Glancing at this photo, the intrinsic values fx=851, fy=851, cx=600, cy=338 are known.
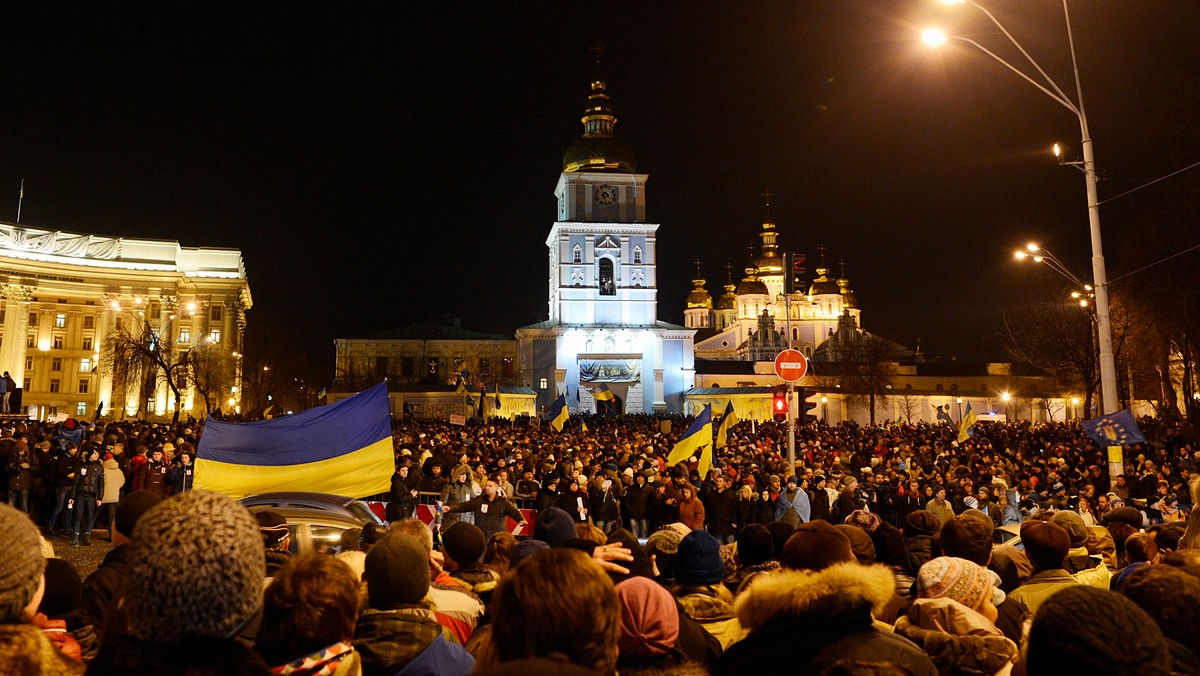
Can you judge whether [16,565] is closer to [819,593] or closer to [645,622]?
[645,622]

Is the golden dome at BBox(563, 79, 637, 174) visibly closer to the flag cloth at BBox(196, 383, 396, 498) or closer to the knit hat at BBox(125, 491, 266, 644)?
the flag cloth at BBox(196, 383, 396, 498)

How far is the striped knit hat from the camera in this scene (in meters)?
3.98

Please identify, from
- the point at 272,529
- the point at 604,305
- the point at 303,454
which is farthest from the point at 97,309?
the point at 272,529

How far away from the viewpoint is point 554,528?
5930 millimetres

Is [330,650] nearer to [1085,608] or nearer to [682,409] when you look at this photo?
[1085,608]

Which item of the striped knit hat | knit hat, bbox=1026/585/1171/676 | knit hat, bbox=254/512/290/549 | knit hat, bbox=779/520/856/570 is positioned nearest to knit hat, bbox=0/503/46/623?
knit hat, bbox=1026/585/1171/676

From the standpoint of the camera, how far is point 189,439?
22.2 metres

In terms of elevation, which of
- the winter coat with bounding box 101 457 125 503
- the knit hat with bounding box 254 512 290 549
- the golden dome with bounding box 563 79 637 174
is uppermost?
the golden dome with bounding box 563 79 637 174

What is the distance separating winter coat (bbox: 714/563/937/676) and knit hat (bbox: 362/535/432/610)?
1344 millimetres

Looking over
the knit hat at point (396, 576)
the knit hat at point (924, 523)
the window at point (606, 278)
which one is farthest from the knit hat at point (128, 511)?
the window at point (606, 278)

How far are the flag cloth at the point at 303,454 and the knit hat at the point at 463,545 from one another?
3.25 meters

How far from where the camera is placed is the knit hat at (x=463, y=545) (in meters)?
5.44

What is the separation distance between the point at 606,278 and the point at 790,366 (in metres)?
54.4

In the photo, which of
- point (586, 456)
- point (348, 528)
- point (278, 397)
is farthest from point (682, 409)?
point (348, 528)
